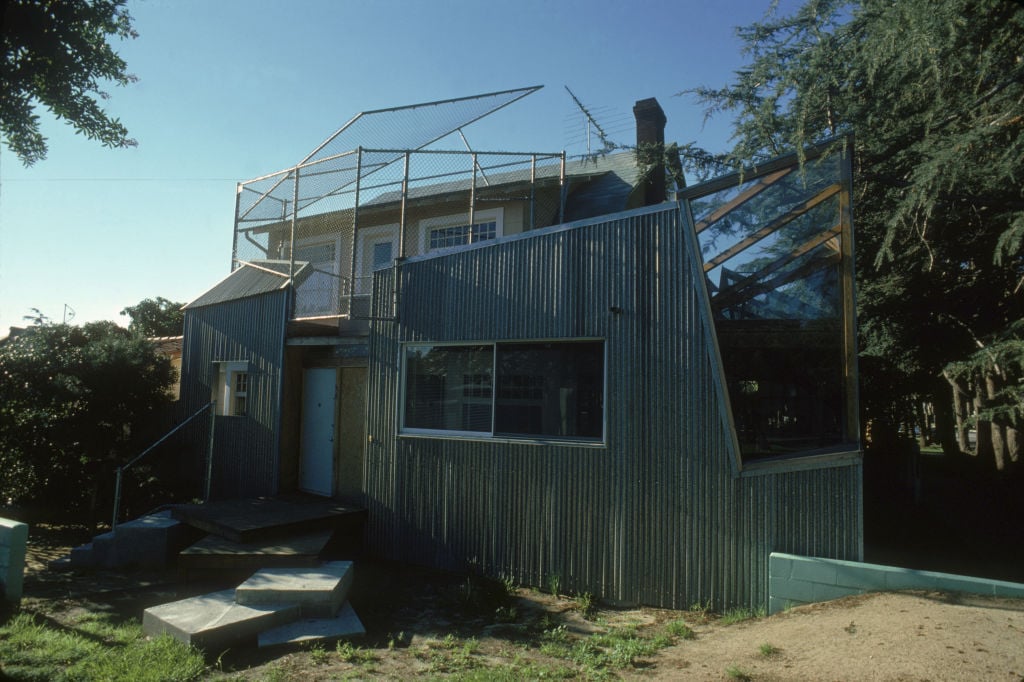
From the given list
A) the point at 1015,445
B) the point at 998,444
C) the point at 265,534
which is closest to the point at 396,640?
the point at 265,534

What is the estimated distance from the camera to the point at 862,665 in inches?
157

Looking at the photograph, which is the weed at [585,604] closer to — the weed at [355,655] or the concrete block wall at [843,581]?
the concrete block wall at [843,581]

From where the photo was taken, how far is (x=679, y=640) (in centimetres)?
509

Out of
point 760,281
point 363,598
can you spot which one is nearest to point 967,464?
point 760,281

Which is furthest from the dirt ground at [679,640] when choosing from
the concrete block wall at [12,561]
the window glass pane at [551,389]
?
the window glass pane at [551,389]

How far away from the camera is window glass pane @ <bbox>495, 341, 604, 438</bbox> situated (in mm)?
6695

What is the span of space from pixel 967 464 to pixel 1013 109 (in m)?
16.7

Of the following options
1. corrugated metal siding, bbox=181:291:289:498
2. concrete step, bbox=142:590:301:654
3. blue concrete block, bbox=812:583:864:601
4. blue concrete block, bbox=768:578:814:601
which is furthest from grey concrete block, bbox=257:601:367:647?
corrugated metal siding, bbox=181:291:289:498

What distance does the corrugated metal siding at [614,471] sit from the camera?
225 inches

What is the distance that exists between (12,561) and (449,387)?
4.97m

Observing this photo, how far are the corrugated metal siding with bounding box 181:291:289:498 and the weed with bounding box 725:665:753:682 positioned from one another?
24.6 ft

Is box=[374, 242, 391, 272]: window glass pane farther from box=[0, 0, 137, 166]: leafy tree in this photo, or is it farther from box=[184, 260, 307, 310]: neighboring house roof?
box=[0, 0, 137, 166]: leafy tree

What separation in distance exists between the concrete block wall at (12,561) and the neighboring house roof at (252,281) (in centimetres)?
476

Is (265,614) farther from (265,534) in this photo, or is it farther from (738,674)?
(738,674)
